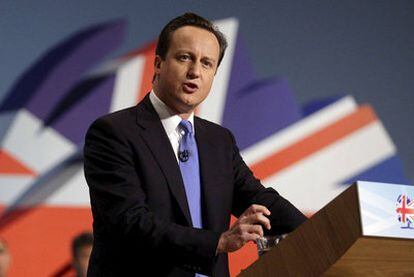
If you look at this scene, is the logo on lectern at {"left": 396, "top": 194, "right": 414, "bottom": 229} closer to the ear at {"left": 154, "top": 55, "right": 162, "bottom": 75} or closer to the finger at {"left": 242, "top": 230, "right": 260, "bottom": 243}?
the finger at {"left": 242, "top": 230, "right": 260, "bottom": 243}

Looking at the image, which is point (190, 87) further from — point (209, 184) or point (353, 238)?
point (353, 238)

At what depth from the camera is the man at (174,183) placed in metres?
1.45

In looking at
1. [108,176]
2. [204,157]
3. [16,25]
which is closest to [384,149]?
[16,25]

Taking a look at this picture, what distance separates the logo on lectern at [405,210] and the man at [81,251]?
6.64 feet

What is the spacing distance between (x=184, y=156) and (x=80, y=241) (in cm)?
158

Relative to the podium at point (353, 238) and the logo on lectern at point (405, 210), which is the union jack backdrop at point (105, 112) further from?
the logo on lectern at point (405, 210)

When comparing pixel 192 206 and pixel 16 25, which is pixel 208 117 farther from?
pixel 192 206

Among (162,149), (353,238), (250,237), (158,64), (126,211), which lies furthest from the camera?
(158,64)

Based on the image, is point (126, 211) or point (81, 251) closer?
point (126, 211)

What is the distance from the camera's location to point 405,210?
4.02 ft

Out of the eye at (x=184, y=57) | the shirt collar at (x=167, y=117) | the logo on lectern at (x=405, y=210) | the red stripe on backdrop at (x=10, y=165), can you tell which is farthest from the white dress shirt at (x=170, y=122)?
the red stripe on backdrop at (x=10, y=165)

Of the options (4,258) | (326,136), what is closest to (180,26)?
(4,258)

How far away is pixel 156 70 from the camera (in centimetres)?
Result: 173

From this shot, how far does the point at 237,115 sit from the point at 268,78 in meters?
0.22
